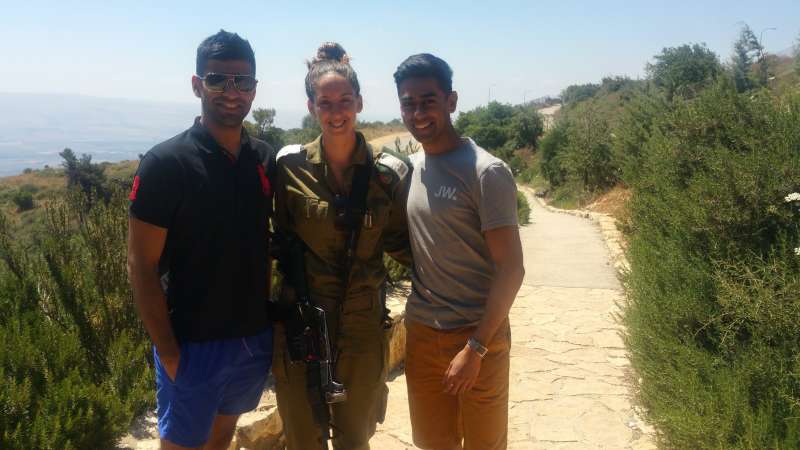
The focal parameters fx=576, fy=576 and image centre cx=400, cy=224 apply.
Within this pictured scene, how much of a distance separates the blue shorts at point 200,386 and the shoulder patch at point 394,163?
875 millimetres

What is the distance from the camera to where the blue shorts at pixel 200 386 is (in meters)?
2.00

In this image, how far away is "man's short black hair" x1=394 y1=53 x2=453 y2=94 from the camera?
2193 mm

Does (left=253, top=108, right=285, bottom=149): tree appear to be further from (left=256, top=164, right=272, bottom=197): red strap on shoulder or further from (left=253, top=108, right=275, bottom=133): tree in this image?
(left=256, top=164, right=272, bottom=197): red strap on shoulder

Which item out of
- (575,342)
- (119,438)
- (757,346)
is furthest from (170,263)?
(575,342)

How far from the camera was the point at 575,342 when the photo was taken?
212 inches

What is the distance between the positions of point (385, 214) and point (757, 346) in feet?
7.13

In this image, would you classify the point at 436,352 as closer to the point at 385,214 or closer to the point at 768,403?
the point at 385,214

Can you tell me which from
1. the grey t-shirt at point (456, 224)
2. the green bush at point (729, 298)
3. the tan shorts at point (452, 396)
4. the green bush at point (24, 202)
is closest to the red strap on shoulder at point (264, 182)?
the grey t-shirt at point (456, 224)

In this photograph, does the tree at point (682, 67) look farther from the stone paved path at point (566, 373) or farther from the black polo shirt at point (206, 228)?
the black polo shirt at point (206, 228)

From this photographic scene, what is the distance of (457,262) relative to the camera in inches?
85.9

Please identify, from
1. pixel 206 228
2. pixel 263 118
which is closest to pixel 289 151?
pixel 206 228

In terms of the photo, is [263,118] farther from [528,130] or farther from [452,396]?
[528,130]

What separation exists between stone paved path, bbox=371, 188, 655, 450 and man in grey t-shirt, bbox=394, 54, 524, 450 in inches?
60.4

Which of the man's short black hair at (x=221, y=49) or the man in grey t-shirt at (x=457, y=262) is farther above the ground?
the man's short black hair at (x=221, y=49)
